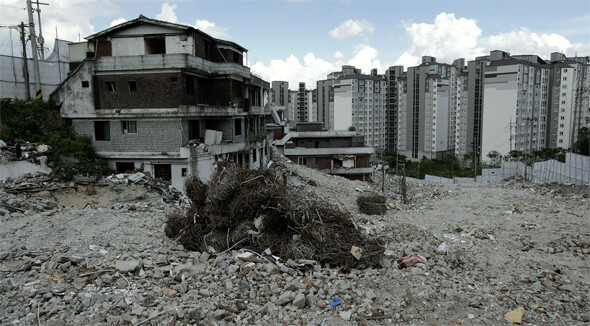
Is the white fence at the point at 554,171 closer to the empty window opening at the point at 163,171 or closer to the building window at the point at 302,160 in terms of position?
the building window at the point at 302,160

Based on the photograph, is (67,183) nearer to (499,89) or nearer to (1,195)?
(1,195)

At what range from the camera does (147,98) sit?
680 inches

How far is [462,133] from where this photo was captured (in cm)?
5791

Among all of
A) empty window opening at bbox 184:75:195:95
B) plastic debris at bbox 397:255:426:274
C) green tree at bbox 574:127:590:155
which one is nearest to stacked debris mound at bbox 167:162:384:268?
plastic debris at bbox 397:255:426:274

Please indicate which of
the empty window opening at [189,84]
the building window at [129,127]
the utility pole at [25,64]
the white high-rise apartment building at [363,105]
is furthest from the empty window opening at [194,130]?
the white high-rise apartment building at [363,105]

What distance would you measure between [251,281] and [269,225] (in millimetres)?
1565

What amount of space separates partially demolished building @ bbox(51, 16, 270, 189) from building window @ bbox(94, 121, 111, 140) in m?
0.04

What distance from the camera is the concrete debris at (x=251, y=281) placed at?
585 centimetres

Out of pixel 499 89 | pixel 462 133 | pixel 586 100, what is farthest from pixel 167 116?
pixel 586 100

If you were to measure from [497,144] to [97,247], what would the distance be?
52063 mm

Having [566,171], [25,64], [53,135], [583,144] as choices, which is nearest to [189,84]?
[53,135]

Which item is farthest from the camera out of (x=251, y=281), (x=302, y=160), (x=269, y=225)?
(x=302, y=160)

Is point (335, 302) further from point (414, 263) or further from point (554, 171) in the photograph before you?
point (554, 171)

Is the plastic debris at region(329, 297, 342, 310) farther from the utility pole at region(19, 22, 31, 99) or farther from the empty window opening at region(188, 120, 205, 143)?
the utility pole at region(19, 22, 31, 99)
